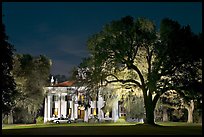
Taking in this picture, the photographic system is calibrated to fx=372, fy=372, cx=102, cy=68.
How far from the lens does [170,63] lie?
107 ft

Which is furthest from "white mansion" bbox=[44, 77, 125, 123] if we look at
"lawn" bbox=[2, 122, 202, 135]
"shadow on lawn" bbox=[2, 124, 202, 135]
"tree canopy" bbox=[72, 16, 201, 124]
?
"shadow on lawn" bbox=[2, 124, 202, 135]

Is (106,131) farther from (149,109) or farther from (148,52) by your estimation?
(148,52)

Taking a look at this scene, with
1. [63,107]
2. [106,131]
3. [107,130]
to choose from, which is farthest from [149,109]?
[63,107]

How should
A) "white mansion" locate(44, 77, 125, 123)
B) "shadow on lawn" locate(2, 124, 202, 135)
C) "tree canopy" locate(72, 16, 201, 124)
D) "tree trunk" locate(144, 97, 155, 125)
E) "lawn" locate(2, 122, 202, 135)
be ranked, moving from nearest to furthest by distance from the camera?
"shadow on lawn" locate(2, 124, 202, 135) < "lawn" locate(2, 122, 202, 135) < "tree canopy" locate(72, 16, 201, 124) < "tree trunk" locate(144, 97, 155, 125) < "white mansion" locate(44, 77, 125, 123)

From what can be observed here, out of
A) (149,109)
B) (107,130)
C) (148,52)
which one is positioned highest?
(148,52)

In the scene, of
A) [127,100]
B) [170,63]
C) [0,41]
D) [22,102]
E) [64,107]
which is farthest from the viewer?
[64,107]

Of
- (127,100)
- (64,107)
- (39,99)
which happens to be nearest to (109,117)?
(64,107)

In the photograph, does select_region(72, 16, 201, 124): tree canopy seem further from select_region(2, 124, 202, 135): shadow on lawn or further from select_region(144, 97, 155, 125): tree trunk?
select_region(2, 124, 202, 135): shadow on lawn

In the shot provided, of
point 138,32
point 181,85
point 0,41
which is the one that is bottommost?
point 181,85

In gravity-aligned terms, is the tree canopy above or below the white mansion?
above

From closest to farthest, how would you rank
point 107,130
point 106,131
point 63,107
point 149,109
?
1. point 106,131
2. point 107,130
3. point 149,109
4. point 63,107

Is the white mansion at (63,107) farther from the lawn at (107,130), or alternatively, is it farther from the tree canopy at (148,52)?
the lawn at (107,130)

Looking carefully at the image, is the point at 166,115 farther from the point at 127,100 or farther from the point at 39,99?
the point at 39,99

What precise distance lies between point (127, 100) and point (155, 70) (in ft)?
35.6
